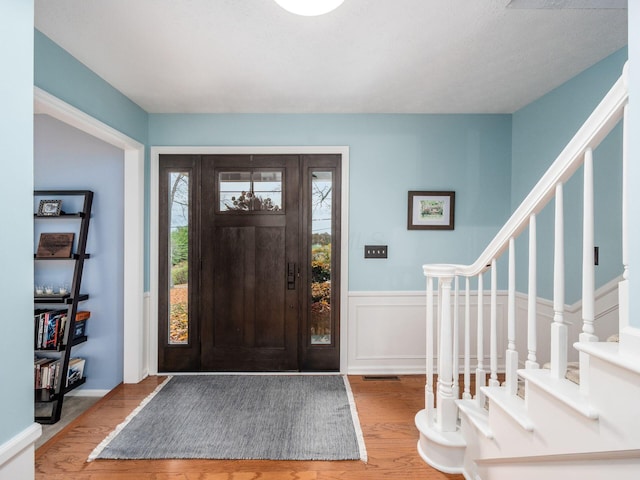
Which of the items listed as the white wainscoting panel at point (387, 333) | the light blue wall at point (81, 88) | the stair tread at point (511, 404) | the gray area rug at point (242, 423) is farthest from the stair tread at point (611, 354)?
the light blue wall at point (81, 88)

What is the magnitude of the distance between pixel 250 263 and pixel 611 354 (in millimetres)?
2772

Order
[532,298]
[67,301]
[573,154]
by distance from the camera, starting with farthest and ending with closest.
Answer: [67,301], [532,298], [573,154]

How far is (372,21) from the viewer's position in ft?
6.12

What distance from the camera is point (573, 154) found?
1.14m

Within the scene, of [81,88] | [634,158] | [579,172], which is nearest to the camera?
[634,158]

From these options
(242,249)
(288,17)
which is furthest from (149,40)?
(242,249)

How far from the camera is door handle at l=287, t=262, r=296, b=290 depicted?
3.26m

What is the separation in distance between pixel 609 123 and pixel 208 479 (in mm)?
2361

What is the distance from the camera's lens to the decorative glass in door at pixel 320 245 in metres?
3.29

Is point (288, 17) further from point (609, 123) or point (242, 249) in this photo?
point (242, 249)

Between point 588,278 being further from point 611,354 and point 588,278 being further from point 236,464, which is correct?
point 236,464

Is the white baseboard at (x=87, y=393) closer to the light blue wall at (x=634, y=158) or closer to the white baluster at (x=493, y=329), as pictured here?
the white baluster at (x=493, y=329)

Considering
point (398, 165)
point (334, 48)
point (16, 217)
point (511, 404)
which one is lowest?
point (511, 404)

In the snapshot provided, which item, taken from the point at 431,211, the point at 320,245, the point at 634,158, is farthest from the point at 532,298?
the point at 320,245
